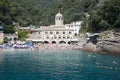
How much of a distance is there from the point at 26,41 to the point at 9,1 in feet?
68.4

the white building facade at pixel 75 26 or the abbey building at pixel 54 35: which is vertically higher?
the white building facade at pixel 75 26

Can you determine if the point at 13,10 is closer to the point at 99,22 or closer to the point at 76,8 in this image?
the point at 76,8

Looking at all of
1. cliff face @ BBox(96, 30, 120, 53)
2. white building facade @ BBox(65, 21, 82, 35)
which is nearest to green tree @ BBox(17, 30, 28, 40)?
white building facade @ BBox(65, 21, 82, 35)

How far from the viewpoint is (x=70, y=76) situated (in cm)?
3875

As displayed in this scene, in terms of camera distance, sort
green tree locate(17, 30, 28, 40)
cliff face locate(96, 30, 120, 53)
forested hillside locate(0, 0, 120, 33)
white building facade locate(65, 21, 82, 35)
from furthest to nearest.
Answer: white building facade locate(65, 21, 82, 35)
green tree locate(17, 30, 28, 40)
forested hillside locate(0, 0, 120, 33)
cliff face locate(96, 30, 120, 53)

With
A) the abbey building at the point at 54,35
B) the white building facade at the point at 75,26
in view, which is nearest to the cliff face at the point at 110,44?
the abbey building at the point at 54,35

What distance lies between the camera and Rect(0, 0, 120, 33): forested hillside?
269ft

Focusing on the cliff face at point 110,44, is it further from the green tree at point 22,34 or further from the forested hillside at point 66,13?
the green tree at point 22,34

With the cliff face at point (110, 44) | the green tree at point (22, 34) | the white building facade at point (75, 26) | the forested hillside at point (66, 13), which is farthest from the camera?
the white building facade at point (75, 26)

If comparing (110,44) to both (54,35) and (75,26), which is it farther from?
(75,26)

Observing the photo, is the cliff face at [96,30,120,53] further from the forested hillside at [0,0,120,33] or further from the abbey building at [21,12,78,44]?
the abbey building at [21,12,78,44]

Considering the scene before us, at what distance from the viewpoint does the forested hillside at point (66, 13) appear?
3223 inches

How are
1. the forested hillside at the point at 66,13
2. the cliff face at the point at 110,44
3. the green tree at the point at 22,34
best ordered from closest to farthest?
1. the cliff face at the point at 110,44
2. the forested hillside at the point at 66,13
3. the green tree at the point at 22,34

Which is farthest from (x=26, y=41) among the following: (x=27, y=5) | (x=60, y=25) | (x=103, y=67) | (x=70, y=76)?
(x=70, y=76)
